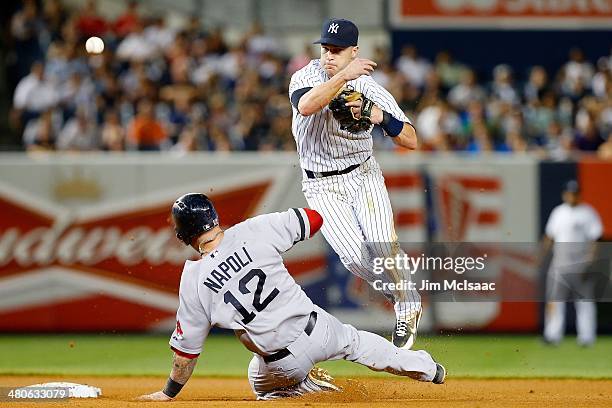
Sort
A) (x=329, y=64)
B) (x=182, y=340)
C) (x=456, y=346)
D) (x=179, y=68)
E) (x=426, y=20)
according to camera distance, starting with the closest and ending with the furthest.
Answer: (x=182, y=340), (x=329, y=64), (x=456, y=346), (x=179, y=68), (x=426, y=20)

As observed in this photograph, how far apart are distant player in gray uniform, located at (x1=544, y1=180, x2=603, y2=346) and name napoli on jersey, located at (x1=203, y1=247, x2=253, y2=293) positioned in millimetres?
6889

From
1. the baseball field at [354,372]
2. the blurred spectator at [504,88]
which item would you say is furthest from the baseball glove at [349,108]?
the blurred spectator at [504,88]

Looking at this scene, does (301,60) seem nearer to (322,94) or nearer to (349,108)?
(349,108)

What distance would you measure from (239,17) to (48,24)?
118 inches

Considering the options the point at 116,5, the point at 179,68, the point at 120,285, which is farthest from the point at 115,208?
the point at 116,5

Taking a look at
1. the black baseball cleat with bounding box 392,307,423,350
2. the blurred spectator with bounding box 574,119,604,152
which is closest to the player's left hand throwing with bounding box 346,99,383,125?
the black baseball cleat with bounding box 392,307,423,350

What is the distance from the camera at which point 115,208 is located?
14727mm

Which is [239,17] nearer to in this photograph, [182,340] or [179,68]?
[179,68]

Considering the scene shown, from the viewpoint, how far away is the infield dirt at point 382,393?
7789 millimetres

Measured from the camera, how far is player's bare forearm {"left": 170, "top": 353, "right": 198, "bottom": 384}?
24.9ft

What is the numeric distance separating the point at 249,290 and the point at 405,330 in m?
1.50

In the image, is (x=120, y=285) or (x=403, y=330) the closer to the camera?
(x=403, y=330)

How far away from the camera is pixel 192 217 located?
7.37 metres

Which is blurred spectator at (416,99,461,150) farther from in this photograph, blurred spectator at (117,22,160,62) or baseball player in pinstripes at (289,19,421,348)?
baseball player in pinstripes at (289,19,421,348)
